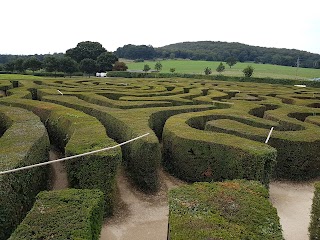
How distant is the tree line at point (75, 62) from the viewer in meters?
68.2

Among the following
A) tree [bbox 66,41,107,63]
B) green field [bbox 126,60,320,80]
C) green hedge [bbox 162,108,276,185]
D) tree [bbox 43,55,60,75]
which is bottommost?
green hedge [bbox 162,108,276,185]

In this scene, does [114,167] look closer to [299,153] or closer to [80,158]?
[80,158]

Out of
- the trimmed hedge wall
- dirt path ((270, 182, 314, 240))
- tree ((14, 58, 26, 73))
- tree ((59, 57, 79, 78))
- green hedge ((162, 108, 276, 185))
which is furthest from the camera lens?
tree ((14, 58, 26, 73))

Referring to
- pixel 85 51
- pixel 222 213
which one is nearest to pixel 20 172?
pixel 222 213

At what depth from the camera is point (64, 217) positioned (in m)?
7.20

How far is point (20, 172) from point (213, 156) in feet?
23.3

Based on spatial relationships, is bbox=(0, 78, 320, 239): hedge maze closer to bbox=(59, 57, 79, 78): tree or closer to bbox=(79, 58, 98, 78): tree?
bbox=(59, 57, 79, 78): tree

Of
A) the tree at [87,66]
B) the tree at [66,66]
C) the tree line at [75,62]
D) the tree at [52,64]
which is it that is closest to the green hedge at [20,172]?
the tree at [66,66]

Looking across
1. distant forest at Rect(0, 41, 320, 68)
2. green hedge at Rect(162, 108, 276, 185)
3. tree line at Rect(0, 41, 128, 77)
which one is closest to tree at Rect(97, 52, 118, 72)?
tree line at Rect(0, 41, 128, 77)

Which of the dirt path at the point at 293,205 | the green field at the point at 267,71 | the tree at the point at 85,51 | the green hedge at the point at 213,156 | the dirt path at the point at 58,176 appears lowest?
the dirt path at the point at 293,205

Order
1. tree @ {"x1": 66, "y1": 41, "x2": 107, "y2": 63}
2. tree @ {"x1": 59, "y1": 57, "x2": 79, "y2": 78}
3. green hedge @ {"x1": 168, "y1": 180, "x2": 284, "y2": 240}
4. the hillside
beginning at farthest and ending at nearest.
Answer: the hillside, tree @ {"x1": 66, "y1": 41, "x2": 107, "y2": 63}, tree @ {"x1": 59, "y1": 57, "x2": 79, "y2": 78}, green hedge @ {"x1": 168, "y1": 180, "x2": 284, "y2": 240}

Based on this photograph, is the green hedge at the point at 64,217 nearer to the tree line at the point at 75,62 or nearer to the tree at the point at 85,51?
the tree line at the point at 75,62

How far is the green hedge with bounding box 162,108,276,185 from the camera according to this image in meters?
11.9

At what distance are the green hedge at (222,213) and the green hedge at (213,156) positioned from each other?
291 centimetres
